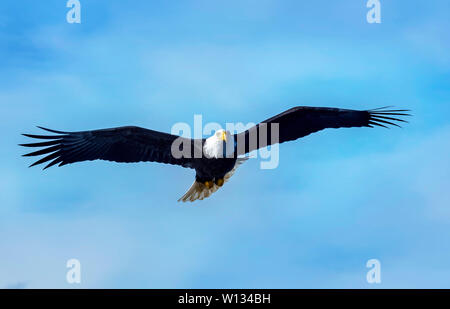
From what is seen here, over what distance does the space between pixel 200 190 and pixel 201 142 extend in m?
1.29

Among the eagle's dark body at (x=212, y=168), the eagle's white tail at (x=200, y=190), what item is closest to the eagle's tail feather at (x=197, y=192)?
the eagle's white tail at (x=200, y=190)

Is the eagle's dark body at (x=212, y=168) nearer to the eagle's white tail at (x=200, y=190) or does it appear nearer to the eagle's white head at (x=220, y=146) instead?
the eagle's white head at (x=220, y=146)

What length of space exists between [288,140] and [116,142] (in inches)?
108

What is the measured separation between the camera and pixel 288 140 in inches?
455

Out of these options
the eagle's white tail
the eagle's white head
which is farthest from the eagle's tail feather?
the eagle's white head

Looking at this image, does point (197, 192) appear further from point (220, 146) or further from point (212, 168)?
point (220, 146)

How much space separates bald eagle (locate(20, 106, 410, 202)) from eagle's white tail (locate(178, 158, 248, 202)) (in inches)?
11.8

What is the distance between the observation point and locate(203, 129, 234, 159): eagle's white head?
35.9ft

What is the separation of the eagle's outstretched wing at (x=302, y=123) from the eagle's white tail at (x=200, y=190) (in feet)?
2.87

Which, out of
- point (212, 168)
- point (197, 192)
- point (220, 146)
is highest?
point (220, 146)

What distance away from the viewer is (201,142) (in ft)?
37.0

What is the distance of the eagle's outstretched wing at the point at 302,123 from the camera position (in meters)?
11.2

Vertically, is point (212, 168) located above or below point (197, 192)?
above

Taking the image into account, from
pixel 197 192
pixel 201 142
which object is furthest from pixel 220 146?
pixel 197 192
